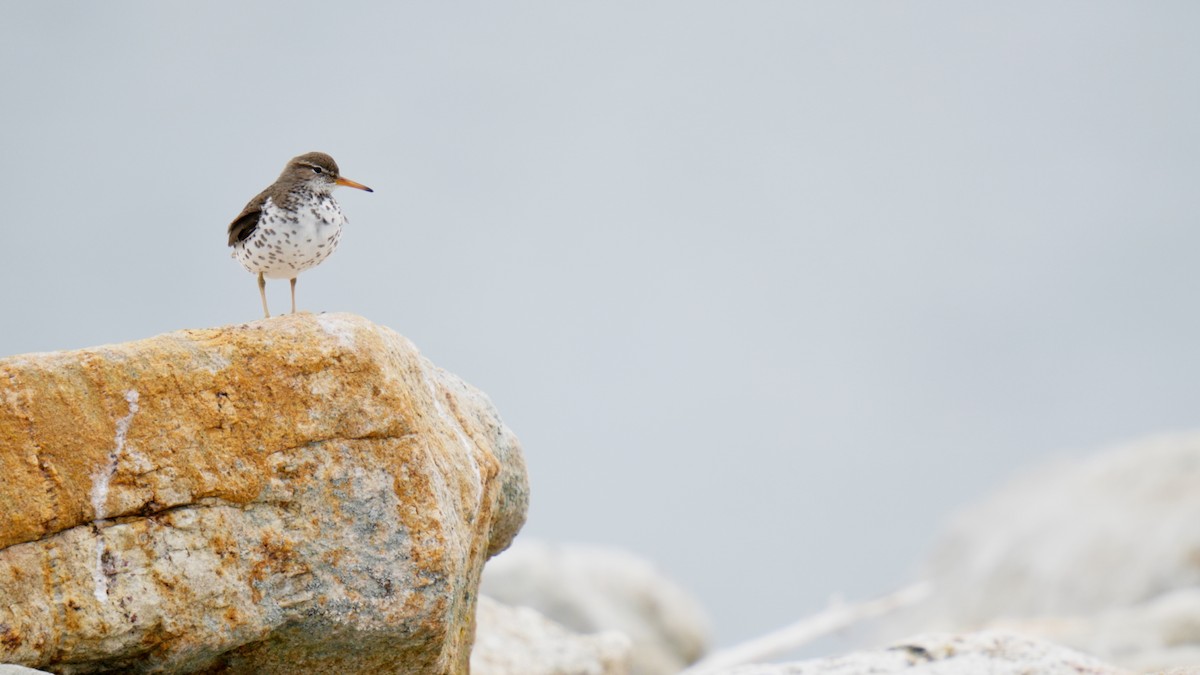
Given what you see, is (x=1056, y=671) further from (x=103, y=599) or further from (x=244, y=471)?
(x=103, y=599)

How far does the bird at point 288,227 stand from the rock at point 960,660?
394 centimetres

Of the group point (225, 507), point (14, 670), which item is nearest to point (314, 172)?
point (225, 507)

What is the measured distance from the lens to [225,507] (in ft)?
20.4

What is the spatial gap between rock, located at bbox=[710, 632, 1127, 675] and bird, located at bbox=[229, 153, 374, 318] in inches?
155

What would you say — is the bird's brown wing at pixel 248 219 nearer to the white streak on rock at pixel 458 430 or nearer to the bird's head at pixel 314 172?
the bird's head at pixel 314 172

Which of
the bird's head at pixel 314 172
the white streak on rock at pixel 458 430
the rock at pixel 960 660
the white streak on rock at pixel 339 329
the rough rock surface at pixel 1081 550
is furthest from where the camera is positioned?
the rough rock surface at pixel 1081 550

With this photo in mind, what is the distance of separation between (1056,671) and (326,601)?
441 centimetres

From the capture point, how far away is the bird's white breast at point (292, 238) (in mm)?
8391

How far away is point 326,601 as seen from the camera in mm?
6266

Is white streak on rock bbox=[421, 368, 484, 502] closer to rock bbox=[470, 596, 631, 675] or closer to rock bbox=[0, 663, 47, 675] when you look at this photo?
rock bbox=[0, 663, 47, 675]

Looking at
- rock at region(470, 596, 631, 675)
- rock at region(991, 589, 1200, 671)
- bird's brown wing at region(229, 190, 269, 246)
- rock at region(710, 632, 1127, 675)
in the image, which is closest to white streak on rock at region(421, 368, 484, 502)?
bird's brown wing at region(229, 190, 269, 246)

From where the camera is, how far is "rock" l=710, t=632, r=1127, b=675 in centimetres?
784

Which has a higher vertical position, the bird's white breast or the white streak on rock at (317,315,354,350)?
the bird's white breast

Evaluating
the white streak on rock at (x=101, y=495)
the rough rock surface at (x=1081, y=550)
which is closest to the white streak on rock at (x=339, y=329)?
the white streak on rock at (x=101, y=495)
